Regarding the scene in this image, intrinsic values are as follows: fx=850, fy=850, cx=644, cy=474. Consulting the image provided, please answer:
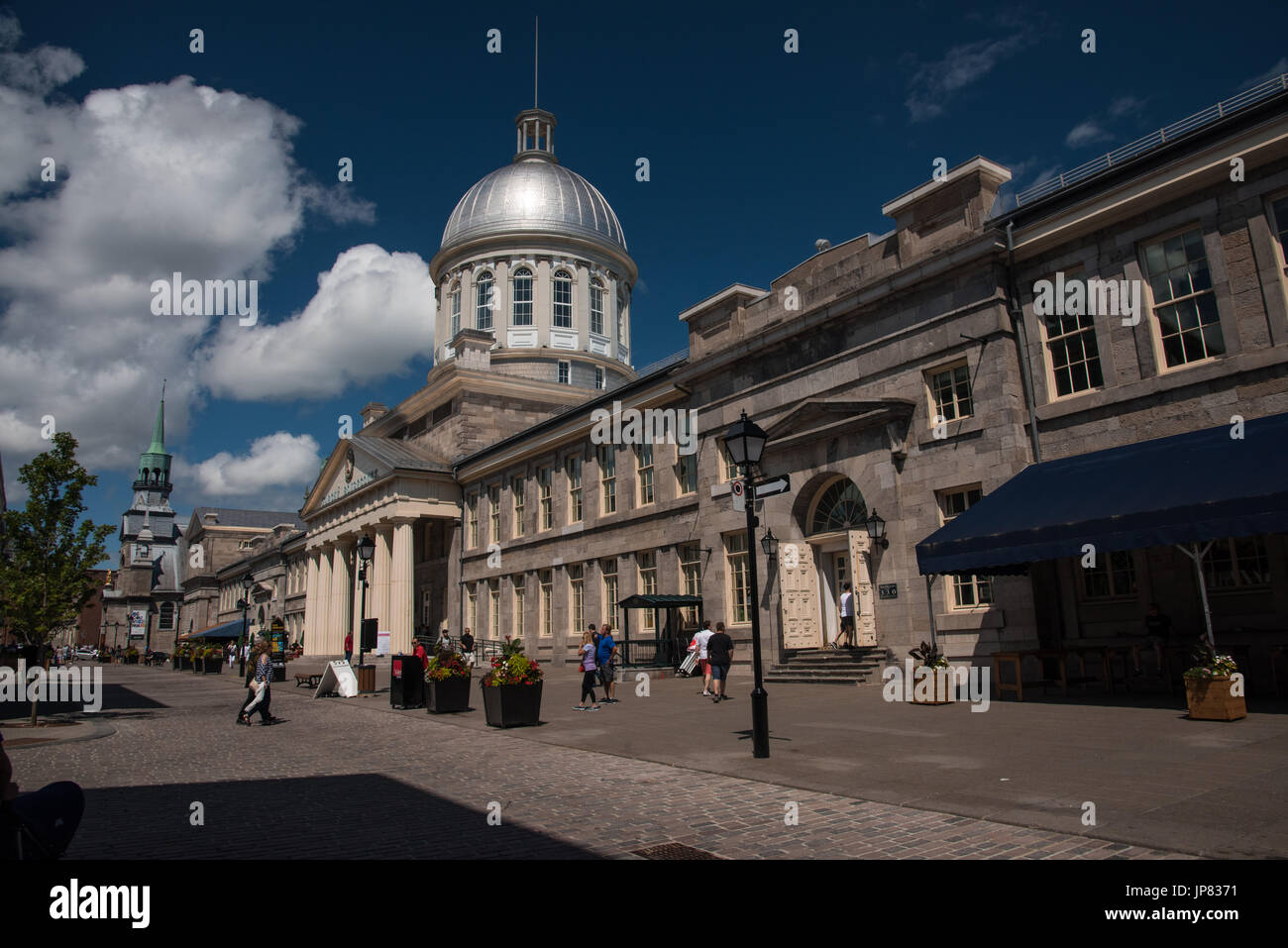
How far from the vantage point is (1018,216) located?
18.3 meters

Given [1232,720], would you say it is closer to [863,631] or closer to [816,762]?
[816,762]

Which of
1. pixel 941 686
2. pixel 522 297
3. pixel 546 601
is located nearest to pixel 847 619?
pixel 941 686

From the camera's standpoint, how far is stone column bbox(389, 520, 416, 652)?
137 feet

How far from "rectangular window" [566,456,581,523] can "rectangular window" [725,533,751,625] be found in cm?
1122

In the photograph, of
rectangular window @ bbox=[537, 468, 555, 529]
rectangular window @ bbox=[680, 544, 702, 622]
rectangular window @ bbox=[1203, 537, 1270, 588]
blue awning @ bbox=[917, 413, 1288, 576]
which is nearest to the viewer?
blue awning @ bbox=[917, 413, 1288, 576]

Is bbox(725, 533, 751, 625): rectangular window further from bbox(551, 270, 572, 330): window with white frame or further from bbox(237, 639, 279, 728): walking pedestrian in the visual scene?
bbox(551, 270, 572, 330): window with white frame

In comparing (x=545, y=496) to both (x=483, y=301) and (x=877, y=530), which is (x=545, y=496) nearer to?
(x=877, y=530)

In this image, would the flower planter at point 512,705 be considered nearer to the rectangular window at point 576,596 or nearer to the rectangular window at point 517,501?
the rectangular window at point 576,596

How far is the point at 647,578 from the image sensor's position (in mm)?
30766

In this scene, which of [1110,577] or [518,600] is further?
[518,600]

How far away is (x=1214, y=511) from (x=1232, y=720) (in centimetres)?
283

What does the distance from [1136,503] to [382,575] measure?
124 feet
